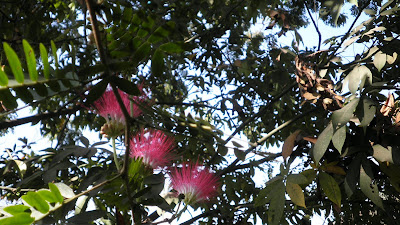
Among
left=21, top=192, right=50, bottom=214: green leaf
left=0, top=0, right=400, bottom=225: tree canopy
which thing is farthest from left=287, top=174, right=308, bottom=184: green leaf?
left=21, top=192, right=50, bottom=214: green leaf

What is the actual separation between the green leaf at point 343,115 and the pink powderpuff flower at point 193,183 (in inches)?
12.3

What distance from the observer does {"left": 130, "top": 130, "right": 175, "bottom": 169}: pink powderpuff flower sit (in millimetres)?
940

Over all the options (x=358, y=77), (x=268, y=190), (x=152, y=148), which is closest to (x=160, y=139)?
(x=152, y=148)

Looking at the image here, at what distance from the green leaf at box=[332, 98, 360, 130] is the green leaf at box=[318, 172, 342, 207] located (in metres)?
0.14

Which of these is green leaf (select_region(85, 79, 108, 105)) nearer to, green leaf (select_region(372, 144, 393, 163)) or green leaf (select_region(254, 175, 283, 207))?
green leaf (select_region(254, 175, 283, 207))

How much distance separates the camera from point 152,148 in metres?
0.95

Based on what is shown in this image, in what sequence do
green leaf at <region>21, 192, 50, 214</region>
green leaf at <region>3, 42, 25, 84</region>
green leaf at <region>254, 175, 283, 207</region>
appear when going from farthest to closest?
green leaf at <region>254, 175, 283, 207</region> → green leaf at <region>21, 192, 50, 214</region> → green leaf at <region>3, 42, 25, 84</region>

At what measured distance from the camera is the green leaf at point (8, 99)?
2.10ft

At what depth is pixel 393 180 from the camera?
1.06 meters

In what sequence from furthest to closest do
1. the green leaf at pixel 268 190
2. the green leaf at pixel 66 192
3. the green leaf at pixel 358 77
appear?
the green leaf at pixel 358 77
the green leaf at pixel 268 190
the green leaf at pixel 66 192

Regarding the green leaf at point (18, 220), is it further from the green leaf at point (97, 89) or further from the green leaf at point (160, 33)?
the green leaf at point (160, 33)

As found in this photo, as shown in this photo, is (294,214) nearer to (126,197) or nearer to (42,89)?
(126,197)

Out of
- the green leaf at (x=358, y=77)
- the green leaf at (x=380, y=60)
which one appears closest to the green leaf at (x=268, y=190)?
the green leaf at (x=358, y=77)

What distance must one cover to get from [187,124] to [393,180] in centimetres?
61
